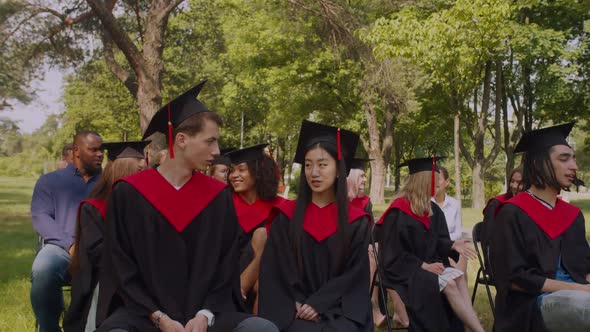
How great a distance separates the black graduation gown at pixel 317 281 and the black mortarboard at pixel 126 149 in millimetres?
1462

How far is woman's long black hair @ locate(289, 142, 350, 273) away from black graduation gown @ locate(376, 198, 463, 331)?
1322mm

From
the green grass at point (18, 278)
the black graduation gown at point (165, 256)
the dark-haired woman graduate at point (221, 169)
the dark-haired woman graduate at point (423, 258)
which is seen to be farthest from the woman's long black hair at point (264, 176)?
the green grass at point (18, 278)

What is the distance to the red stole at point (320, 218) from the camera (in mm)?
4312

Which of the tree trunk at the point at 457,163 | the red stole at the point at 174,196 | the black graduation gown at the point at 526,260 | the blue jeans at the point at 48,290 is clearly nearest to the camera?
the red stole at the point at 174,196

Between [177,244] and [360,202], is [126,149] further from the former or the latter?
[360,202]

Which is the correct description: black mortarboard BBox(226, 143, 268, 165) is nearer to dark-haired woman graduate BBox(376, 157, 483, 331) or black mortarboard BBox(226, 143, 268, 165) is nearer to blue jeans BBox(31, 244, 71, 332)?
dark-haired woman graduate BBox(376, 157, 483, 331)

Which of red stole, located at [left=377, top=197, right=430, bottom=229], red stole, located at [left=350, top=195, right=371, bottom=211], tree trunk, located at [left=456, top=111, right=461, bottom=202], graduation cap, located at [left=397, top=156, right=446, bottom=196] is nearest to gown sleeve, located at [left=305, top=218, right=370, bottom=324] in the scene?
red stole, located at [left=377, top=197, right=430, bottom=229]

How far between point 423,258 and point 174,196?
2999 mm

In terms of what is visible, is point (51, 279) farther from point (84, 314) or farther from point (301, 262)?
point (301, 262)

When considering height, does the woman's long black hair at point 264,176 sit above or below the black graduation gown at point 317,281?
above

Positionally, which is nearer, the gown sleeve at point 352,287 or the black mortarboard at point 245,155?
the gown sleeve at point 352,287

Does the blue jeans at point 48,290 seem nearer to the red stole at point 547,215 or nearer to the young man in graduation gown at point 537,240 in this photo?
the young man in graduation gown at point 537,240

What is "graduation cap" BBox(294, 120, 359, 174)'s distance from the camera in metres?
4.40

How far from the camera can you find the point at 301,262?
428cm
